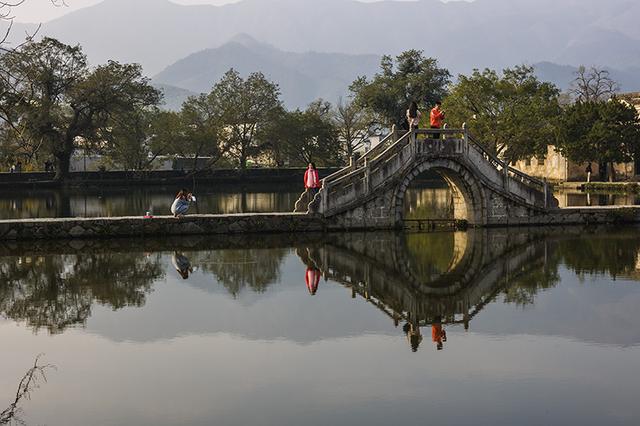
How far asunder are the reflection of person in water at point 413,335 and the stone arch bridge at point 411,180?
15583 mm

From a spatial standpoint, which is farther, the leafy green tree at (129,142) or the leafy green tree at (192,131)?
the leafy green tree at (192,131)

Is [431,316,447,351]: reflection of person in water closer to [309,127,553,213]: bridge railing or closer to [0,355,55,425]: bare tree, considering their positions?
[0,355,55,425]: bare tree

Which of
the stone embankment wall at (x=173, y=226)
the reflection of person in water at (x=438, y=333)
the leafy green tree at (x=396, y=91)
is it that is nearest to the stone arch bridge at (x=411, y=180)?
the stone embankment wall at (x=173, y=226)

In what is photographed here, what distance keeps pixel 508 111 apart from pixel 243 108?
3104 centimetres

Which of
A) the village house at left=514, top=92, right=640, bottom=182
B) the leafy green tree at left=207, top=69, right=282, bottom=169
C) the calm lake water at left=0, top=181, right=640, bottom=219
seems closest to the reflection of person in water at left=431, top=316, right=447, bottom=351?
the calm lake water at left=0, top=181, right=640, bottom=219

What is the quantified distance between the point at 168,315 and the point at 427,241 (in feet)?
47.4

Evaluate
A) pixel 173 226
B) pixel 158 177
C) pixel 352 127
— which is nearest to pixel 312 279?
pixel 173 226

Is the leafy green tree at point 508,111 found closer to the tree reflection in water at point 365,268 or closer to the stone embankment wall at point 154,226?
the tree reflection in water at point 365,268

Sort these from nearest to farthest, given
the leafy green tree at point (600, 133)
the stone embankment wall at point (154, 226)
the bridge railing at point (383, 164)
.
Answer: the stone embankment wall at point (154, 226), the bridge railing at point (383, 164), the leafy green tree at point (600, 133)

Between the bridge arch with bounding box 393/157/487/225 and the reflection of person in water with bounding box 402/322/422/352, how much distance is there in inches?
636

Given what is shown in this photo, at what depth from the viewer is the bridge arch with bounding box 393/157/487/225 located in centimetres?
3394

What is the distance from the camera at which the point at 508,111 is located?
210ft

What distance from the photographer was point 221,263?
86.5 ft

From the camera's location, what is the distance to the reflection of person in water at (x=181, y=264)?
24822mm
